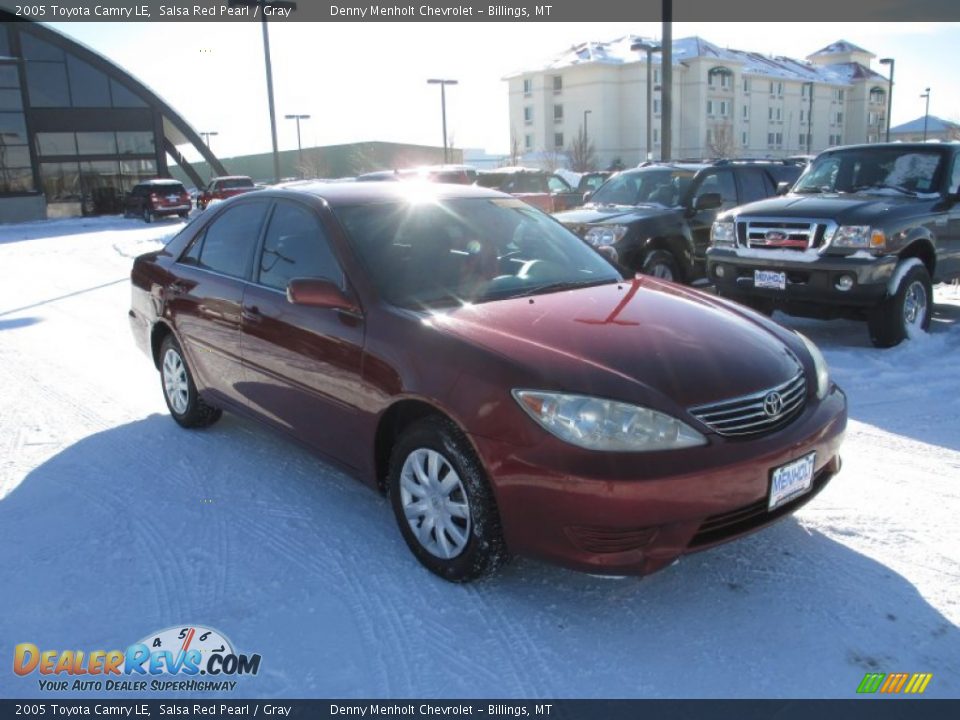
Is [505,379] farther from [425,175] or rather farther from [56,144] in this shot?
[56,144]

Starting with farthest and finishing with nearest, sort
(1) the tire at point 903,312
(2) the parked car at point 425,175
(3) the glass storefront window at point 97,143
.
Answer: (3) the glass storefront window at point 97,143, (2) the parked car at point 425,175, (1) the tire at point 903,312

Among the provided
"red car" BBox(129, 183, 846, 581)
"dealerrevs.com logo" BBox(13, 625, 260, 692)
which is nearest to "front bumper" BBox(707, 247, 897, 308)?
"red car" BBox(129, 183, 846, 581)

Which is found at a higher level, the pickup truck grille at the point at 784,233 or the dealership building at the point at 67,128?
the dealership building at the point at 67,128

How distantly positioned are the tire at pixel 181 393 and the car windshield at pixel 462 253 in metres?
1.93

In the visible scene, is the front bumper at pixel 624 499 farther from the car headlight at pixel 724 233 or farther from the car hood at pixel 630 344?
the car headlight at pixel 724 233

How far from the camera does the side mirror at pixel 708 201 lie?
8984mm

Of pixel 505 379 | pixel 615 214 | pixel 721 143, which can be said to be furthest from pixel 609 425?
pixel 721 143

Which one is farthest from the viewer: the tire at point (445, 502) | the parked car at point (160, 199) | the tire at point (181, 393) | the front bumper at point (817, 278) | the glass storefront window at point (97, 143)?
the glass storefront window at point (97, 143)

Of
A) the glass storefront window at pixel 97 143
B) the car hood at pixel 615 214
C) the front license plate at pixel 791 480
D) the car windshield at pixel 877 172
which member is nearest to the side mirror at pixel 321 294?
the front license plate at pixel 791 480

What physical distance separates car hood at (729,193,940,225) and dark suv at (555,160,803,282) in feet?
4.40

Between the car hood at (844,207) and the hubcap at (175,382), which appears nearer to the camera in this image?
the hubcap at (175,382)

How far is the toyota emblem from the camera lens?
3.05 meters

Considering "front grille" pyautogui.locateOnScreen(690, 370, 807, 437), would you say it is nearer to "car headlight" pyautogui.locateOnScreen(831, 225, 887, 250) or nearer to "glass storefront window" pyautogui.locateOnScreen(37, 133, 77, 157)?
"car headlight" pyautogui.locateOnScreen(831, 225, 887, 250)

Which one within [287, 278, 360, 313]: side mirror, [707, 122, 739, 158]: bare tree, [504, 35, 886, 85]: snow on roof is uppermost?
[504, 35, 886, 85]: snow on roof
